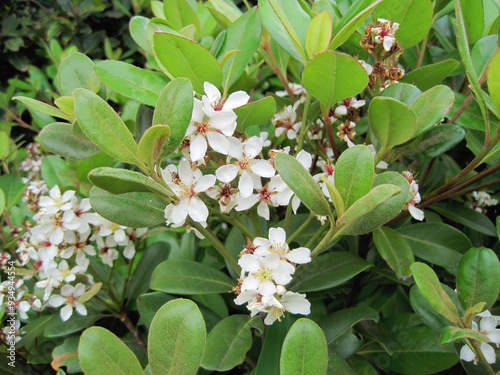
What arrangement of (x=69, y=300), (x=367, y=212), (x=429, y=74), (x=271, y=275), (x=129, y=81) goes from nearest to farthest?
1. (x=367, y=212)
2. (x=271, y=275)
3. (x=129, y=81)
4. (x=429, y=74)
5. (x=69, y=300)

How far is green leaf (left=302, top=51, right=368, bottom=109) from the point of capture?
0.65 m

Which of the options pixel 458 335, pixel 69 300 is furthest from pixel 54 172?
pixel 458 335

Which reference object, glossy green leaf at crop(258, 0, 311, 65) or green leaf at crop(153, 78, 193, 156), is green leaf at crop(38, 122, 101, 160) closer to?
green leaf at crop(153, 78, 193, 156)

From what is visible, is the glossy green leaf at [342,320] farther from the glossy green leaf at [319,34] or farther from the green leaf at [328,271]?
the glossy green leaf at [319,34]

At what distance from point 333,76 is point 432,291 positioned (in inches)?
15.2

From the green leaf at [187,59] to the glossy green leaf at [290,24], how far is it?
14 centimetres

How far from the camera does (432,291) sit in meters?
0.69

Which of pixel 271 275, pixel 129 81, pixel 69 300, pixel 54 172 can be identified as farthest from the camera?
pixel 54 172

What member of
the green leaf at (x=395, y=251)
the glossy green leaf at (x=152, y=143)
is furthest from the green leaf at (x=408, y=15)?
the glossy green leaf at (x=152, y=143)

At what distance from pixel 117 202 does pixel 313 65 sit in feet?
1.31

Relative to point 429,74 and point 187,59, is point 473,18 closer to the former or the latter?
point 429,74

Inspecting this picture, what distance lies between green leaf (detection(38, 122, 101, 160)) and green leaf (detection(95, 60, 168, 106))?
0.49 feet

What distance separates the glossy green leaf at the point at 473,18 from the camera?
2.82 ft

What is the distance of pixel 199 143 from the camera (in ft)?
2.16
